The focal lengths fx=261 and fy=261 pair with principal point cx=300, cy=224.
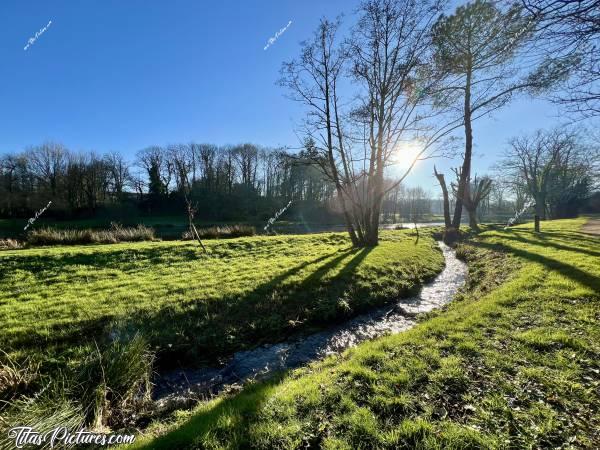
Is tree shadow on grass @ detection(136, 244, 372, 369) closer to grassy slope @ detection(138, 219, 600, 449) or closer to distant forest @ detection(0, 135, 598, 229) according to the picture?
grassy slope @ detection(138, 219, 600, 449)

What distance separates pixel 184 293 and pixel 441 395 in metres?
6.56

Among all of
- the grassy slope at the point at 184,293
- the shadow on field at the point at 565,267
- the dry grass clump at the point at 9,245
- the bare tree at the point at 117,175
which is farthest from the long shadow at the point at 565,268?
the bare tree at the point at 117,175

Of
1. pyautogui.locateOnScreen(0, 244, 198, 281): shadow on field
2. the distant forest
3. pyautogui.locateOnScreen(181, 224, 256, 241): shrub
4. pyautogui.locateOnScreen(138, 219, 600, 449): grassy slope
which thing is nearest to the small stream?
pyautogui.locateOnScreen(138, 219, 600, 449): grassy slope

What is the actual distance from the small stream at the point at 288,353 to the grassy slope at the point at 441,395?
2.46 feet

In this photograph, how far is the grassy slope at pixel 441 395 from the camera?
278cm

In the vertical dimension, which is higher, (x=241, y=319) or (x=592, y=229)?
(x=592, y=229)

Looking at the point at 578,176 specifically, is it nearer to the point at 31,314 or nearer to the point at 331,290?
the point at 331,290

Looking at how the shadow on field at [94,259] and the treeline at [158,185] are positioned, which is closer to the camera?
the shadow on field at [94,259]

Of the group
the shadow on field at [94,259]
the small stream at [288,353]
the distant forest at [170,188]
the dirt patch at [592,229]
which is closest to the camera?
the small stream at [288,353]

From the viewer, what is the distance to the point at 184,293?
24.5 feet

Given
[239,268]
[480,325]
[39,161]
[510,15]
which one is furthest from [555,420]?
[39,161]

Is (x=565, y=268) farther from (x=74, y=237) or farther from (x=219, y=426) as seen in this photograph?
(x=74, y=237)

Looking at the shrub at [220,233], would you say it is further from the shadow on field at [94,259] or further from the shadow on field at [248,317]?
the shadow on field at [248,317]

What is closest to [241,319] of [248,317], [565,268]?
[248,317]
